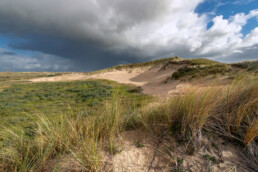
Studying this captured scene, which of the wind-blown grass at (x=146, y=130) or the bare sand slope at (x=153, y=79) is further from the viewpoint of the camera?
the bare sand slope at (x=153, y=79)

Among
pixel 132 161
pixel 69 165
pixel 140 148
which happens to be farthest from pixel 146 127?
pixel 69 165

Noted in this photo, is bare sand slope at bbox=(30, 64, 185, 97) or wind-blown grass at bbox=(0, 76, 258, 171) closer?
wind-blown grass at bbox=(0, 76, 258, 171)

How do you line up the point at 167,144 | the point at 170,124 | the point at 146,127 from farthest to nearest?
1. the point at 146,127
2. the point at 170,124
3. the point at 167,144

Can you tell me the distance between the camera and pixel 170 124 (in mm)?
2189

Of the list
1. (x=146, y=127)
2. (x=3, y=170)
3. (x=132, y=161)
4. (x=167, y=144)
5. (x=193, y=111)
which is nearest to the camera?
(x=3, y=170)

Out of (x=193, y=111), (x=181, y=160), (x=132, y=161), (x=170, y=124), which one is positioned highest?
(x=193, y=111)

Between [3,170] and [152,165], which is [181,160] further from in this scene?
[3,170]

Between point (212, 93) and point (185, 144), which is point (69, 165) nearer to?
point (185, 144)

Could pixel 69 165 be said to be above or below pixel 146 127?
below

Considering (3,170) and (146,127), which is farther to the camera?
(146,127)

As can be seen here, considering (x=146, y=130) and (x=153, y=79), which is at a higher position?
(x=153, y=79)

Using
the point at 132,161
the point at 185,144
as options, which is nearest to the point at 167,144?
the point at 185,144

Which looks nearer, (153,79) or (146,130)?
(146,130)

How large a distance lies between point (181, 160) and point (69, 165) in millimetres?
1599
